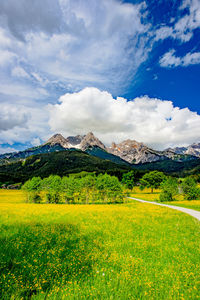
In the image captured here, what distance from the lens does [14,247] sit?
1146cm

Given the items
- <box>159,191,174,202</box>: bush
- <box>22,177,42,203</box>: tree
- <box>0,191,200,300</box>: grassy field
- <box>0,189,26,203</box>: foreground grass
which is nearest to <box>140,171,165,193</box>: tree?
<box>159,191,174,202</box>: bush

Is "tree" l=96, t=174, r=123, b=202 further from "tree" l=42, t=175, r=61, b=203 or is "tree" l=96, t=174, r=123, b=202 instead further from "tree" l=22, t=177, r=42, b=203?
"tree" l=22, t=177, r=42, b=203

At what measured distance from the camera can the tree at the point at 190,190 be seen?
66969 millimetres

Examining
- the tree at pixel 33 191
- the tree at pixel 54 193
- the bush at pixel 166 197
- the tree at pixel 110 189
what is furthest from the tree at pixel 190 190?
the tree at pixel 33 191

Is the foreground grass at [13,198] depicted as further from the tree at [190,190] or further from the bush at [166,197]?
the tree at [190,190]

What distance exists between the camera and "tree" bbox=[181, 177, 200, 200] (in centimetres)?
6697

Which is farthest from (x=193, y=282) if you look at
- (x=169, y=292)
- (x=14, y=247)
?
(x=14, y=247)

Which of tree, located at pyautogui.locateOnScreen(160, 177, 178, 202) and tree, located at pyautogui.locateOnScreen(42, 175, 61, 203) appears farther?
tree, located at pyautogui.locateOnScreen(42, 175, 61, 203)

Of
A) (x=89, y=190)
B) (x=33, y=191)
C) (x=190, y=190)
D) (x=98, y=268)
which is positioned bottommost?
(x=33, y=191)

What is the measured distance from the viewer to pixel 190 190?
6762 centimetres

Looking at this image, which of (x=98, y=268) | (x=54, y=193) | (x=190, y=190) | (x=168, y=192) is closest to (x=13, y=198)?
(x=54, y=193)

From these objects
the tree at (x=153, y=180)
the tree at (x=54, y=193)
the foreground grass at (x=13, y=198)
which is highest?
the tree at (x=153, y=180)

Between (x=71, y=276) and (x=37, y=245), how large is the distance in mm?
5636

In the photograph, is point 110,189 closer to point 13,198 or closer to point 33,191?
point 33,191
